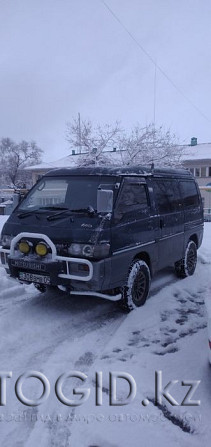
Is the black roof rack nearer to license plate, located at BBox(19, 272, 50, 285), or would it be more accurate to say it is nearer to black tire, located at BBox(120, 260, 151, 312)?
A: black tire, located at BBox(120, 260, 151, 312)

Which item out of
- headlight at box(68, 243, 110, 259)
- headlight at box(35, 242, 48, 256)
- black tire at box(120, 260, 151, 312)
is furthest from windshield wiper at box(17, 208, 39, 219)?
black tire at box(120, 260, 151, 312)

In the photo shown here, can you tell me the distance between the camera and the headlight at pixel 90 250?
421 cm

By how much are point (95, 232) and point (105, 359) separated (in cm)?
153

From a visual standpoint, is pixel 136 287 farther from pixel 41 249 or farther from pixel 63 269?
pixel 41 249

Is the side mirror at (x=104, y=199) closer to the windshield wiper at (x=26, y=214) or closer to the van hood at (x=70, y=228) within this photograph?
the van hood at (x=70, y=228)

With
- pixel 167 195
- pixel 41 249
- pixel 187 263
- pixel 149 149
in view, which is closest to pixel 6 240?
pixel 41 249

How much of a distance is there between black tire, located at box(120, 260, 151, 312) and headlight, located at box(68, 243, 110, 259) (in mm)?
713

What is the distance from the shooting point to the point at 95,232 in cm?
426

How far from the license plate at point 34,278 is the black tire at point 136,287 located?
1108mm

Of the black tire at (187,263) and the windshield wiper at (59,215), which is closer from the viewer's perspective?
the windshield wiper at (59,215)

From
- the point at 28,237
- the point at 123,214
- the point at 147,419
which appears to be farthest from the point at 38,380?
the point at 123,214

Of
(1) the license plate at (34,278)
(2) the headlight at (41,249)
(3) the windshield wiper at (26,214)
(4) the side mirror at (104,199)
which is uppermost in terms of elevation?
(4) the side mirror at (104,199)

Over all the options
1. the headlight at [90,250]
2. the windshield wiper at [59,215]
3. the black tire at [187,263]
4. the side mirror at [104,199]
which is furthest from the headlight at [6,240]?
the black tire at [187,263]

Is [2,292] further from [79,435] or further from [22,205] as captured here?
[79,435]
